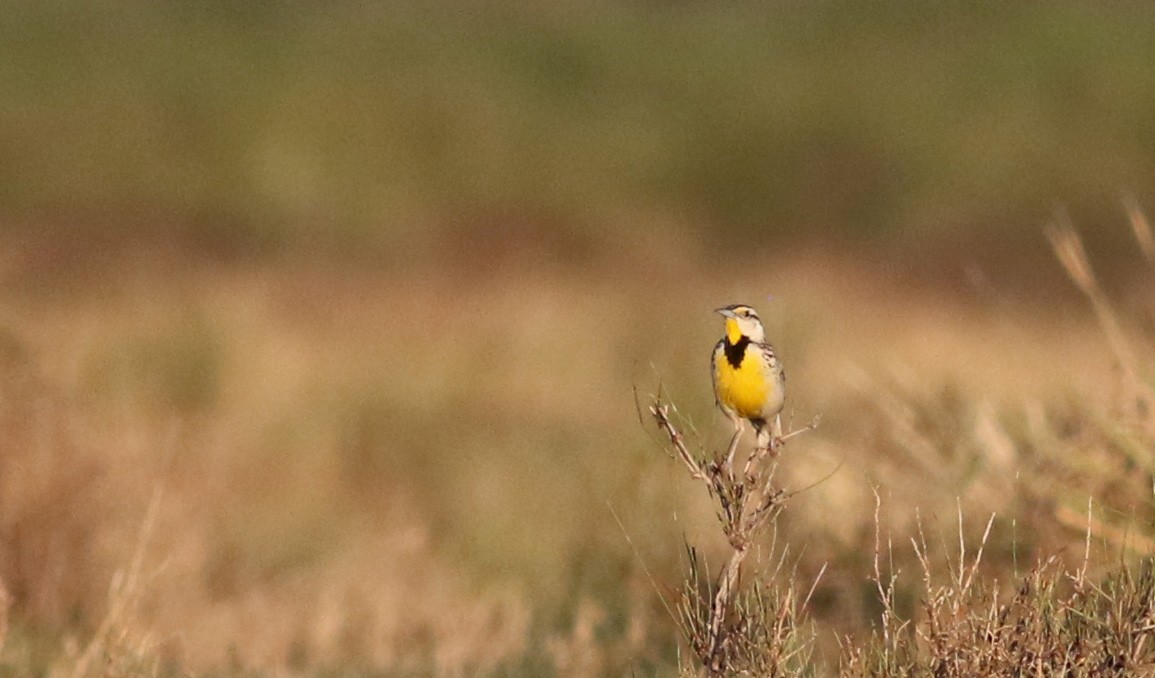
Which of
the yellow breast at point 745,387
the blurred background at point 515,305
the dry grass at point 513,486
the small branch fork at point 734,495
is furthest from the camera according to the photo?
the blurred background at point 515,305

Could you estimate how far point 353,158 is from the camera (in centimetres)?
2303

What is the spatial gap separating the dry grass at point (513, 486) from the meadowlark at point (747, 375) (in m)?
0.09

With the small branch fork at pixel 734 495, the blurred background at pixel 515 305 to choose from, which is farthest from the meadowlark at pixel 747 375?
the blurred background at pixel 515 305

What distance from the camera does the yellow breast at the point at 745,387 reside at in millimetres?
3211

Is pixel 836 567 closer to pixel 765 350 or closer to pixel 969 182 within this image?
pixel 765 350

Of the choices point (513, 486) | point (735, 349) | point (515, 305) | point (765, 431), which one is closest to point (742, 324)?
point (735, 349)

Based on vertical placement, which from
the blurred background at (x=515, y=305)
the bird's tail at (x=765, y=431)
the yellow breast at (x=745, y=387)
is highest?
the yellow breast at (x=745, y=387)

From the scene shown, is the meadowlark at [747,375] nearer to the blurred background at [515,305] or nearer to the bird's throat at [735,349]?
the bird's throat at [735,349]

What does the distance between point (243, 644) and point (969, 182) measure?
17.4 metres

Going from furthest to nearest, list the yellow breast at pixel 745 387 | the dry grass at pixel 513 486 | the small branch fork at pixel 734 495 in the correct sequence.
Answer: the dry grass at pixel 513 486, the small branch fork at pixel 734 495, the yellow breast at pixel 745 387

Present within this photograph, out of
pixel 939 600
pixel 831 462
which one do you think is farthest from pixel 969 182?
pixel 939 600

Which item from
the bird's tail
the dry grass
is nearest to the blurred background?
the dry grass

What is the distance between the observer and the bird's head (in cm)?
330

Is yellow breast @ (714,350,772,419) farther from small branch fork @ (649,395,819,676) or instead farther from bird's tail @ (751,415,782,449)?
small branch fork @ (649,395,819,676)
